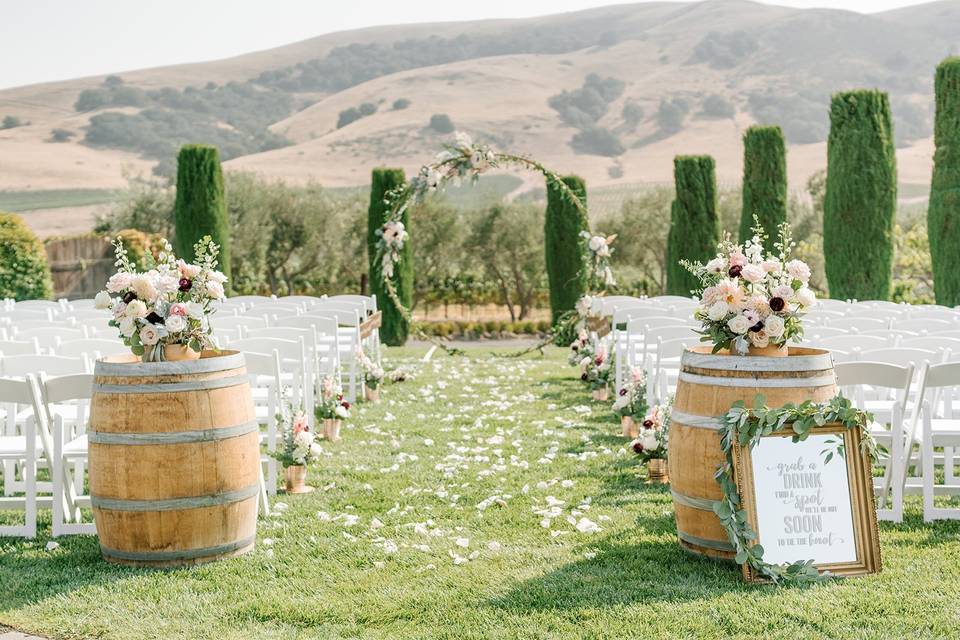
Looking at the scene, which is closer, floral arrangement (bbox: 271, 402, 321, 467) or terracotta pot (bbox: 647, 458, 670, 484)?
floral arrangement (bbox: 271, 402, 321, 467)

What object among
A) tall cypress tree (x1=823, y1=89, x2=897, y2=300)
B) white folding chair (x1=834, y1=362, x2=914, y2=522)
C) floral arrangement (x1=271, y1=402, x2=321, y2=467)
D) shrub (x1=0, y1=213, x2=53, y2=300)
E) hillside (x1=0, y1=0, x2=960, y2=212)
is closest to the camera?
white folding chair (x1=834, y1=362, x2=914, y2=522)

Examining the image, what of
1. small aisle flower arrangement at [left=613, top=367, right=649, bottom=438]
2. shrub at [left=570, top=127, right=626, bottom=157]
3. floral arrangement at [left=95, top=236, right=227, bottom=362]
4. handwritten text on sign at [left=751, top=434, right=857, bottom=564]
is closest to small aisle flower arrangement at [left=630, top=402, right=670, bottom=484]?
small aisle flower arrangement at [left=613, top=367, right=649, bottom=438]

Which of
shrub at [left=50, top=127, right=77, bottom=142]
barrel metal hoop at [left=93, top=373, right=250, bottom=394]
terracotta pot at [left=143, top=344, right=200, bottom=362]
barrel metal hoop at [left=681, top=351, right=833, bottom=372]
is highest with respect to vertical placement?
shrub at [left=50, top=127, right=77, bottom=142]

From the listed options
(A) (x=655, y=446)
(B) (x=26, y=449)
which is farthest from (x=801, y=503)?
(B) (x=26, y=449)

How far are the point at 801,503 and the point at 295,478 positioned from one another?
335cm

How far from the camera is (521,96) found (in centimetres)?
10769

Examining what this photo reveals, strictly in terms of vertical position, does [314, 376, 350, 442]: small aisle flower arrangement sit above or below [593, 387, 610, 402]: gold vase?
above

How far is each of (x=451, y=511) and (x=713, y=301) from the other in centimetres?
207

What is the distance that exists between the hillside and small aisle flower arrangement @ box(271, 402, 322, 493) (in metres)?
71.0

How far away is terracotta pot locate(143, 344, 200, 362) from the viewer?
15.5ft

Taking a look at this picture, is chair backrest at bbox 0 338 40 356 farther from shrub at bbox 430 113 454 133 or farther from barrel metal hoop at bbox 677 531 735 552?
shrub at bbox 430 113 454 133

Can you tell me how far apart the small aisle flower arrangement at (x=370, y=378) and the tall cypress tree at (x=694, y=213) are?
33.0 ft

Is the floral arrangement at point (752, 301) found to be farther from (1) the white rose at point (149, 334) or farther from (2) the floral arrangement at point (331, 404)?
(2) the floral arrangement at point (331, 404)

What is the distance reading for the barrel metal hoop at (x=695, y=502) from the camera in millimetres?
4293
